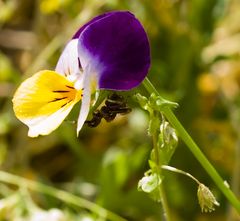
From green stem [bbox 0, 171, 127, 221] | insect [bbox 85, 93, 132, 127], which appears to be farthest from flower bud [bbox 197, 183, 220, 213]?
green stem [bbox 0, 171, 127, 221]

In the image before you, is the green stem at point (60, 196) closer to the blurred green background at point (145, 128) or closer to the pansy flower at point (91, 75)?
the blurred green background at point (145, 128)

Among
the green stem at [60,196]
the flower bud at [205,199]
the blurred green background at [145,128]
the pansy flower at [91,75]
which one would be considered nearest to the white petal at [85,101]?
the pansy flower at [91,75]

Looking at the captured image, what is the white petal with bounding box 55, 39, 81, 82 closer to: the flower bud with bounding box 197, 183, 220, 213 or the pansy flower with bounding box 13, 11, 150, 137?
the pansy flower with bounding box 13, 11, 150, 137

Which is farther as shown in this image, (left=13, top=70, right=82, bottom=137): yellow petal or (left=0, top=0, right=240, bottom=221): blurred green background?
(left=0, top=0, right=240, bottom=221): blurred green background

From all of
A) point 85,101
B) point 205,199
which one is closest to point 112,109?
point 85,101

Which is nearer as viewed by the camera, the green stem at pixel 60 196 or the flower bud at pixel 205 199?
the flower bud at pixel 205 199

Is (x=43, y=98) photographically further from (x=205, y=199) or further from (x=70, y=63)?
(x=205, y=199)

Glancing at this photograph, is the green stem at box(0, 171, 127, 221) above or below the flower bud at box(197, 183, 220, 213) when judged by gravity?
below
